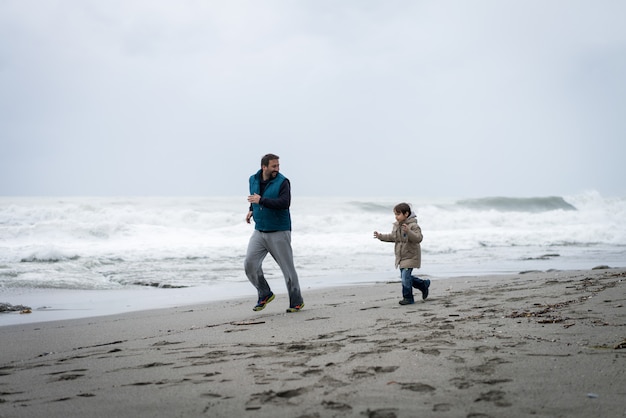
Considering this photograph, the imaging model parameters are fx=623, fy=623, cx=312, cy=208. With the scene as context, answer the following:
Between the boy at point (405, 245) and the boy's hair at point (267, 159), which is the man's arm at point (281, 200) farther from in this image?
the boy at point (405, 245)

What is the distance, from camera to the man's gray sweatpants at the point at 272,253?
707cm

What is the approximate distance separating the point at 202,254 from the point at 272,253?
1110cm

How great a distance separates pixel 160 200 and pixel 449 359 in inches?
1644

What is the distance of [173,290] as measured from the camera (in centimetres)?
1070

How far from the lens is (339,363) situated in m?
3.88

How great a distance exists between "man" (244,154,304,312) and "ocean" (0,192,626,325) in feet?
7.08

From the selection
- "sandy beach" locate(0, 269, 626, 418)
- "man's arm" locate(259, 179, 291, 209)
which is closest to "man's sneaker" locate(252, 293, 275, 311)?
"sandy beach" locate(0, 269, 626, 418)

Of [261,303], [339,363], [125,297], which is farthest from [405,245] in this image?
[125,297]

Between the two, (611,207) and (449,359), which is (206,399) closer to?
(449,359)

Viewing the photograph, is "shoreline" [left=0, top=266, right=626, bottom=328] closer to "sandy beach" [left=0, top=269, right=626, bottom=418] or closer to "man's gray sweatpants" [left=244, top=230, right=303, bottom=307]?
"sandy beach" [left=0, top=269, right=626, bottom=418]

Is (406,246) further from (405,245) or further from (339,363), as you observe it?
(339,363)

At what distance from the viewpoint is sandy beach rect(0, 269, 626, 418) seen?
10.0ft

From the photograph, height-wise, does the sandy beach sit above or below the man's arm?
below

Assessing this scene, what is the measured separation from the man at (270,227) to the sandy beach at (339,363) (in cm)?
42
